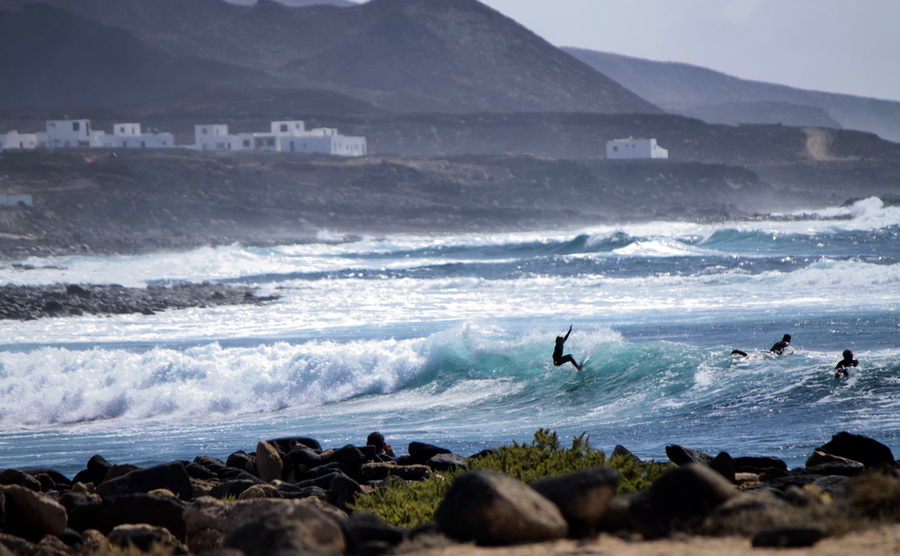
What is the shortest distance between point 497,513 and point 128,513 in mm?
3068

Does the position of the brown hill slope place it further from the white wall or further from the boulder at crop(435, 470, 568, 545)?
the boulder at crop(435, 470, 568, 545)

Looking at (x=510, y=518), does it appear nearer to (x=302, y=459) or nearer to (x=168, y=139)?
(x=302, y=459)

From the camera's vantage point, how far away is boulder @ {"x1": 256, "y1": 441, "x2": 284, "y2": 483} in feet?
25.6

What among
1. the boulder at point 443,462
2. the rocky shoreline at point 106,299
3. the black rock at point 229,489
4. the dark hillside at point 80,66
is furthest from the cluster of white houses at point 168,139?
the black rock at point 229,489

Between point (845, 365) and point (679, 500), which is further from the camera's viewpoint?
point (845, 365)

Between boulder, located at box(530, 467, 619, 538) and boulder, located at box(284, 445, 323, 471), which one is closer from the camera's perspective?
boulder, located at box(530, 467, 619, 538)

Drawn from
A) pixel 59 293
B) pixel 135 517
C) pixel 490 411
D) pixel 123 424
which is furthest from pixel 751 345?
pixel 59 293

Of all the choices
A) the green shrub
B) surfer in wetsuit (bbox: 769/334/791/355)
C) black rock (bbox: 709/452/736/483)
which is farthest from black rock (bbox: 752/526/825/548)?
surfer in wetsuit (bbox: 769/334/791/355)

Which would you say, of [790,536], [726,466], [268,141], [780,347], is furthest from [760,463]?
[268,141]

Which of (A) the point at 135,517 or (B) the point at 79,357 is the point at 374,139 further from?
(A) the point at 135,517

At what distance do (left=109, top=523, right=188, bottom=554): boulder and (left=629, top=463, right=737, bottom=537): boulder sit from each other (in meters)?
2.77

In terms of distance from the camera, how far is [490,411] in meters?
12.2

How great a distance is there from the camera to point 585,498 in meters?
4.19

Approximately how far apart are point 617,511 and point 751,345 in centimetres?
1087
